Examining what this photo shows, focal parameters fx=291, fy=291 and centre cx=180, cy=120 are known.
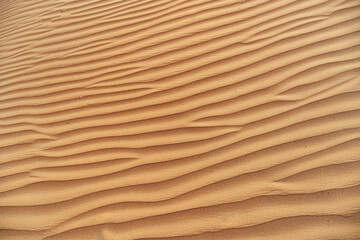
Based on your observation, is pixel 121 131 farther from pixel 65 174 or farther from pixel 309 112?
pixel 309 112

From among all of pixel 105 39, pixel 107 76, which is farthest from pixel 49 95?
pixel 105 39

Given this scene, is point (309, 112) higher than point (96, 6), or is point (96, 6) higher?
point (96, 6)

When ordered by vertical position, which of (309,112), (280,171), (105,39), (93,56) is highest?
(105,39)

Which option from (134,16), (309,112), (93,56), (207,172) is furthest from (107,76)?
(309,112)

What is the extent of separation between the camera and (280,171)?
65.0 inches

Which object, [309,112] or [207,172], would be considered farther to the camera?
[309,112]

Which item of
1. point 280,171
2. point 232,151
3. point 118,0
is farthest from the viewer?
point 118,0

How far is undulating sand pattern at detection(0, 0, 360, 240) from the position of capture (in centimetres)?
158

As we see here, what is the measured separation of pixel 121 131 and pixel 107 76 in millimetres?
711

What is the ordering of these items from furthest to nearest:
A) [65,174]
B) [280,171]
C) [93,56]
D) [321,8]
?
[93,56] < [321,8] < [65,174] < [280,171]

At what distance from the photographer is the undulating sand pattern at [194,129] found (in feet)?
5.19

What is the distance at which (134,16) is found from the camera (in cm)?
317

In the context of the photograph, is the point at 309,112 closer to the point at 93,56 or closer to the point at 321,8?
the point at 321,8

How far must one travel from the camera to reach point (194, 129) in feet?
6.48
